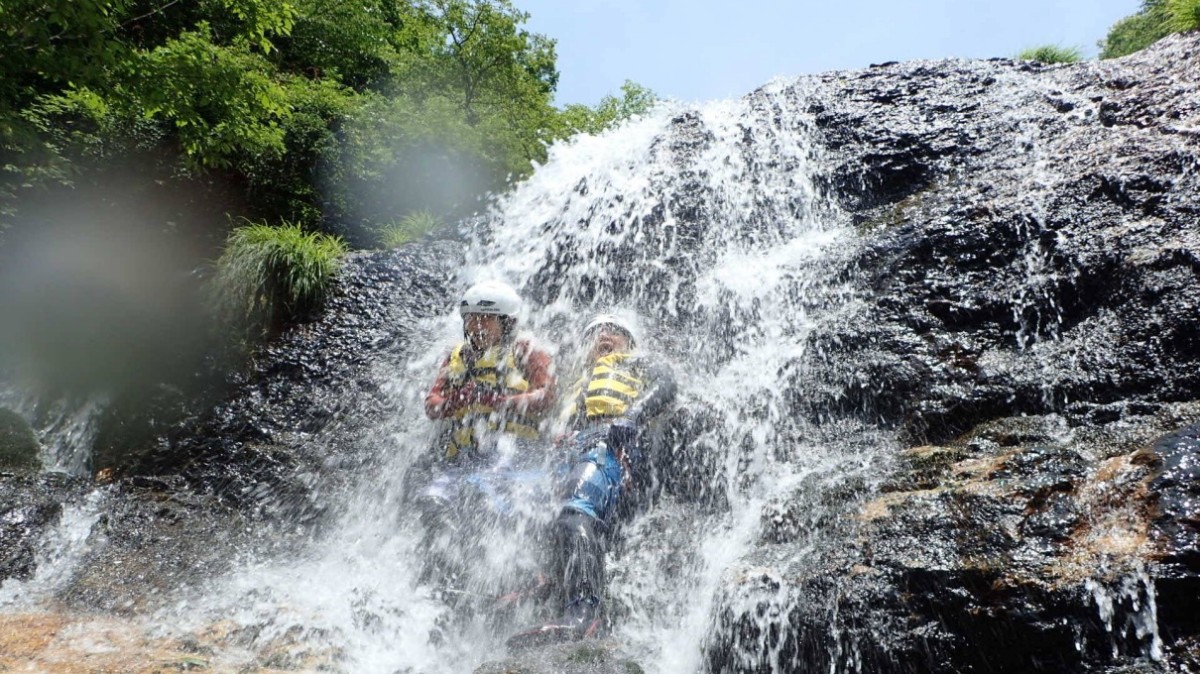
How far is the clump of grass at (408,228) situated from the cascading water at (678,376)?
855mm

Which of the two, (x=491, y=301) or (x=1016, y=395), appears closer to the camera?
(x=1016, y=395)

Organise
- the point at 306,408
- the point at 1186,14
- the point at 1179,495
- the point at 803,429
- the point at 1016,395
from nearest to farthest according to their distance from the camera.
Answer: the point at 1179,495
the point at 1016,395
the point at 803,429
the point at 306,408
the point at 1186,14

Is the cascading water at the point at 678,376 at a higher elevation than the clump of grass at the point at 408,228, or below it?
below

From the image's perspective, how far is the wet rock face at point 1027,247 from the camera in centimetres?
399

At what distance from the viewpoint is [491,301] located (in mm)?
4941

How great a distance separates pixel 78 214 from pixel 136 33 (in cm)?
467

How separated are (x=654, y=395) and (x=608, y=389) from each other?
315 mm

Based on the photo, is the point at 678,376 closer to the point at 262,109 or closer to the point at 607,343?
the point at 607,343

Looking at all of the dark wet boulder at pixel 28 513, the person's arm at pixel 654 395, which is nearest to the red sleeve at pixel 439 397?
the person's arm at pixel 654 395

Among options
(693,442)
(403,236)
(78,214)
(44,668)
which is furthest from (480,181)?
(44,668)

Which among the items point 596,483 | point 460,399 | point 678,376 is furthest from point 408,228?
point 596,483

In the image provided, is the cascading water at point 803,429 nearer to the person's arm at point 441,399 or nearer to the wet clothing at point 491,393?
the wet clothing at point 491,393

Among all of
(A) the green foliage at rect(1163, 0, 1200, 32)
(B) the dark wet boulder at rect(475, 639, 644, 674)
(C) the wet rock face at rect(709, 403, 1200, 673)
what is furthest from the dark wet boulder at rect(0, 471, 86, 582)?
(A) the green foliage at rect(1163, 0, 1200, 32)

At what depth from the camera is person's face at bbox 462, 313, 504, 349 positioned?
495cm
